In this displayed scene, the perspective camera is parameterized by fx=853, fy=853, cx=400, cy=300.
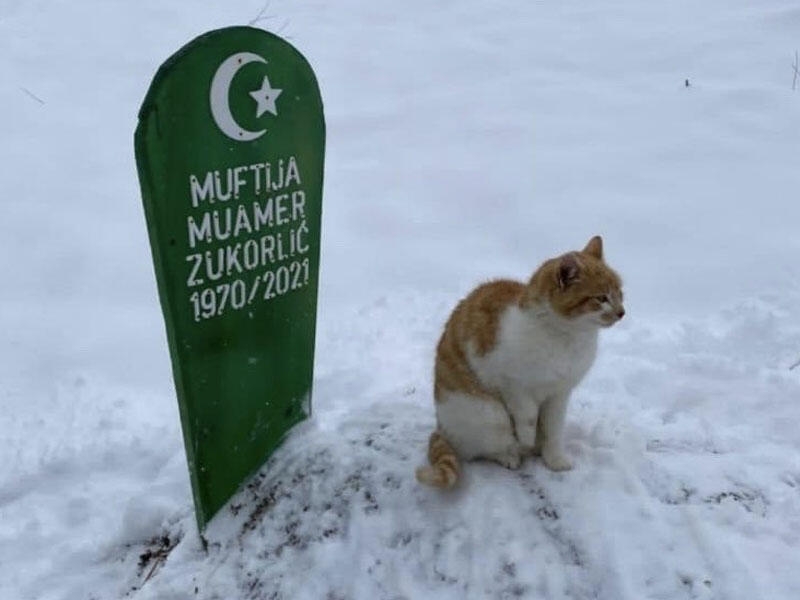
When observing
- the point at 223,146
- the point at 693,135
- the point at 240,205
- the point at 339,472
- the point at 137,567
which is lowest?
the point at 137,567

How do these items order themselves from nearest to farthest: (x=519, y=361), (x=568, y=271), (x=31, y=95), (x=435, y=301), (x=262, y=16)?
1. (x=568, y=271)
2. (x=519, y=361)
3. (x=435, y=301)
4. (x=31, y=95)
5. (x=262, y=16)

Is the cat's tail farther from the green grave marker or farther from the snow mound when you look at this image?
the green grave marker

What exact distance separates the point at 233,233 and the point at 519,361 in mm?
946

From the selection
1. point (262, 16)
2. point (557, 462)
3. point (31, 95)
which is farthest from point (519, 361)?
point (262, 16)

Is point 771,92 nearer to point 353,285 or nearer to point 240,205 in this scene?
point 353,285

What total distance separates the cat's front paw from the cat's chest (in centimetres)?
26

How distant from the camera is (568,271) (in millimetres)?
2420

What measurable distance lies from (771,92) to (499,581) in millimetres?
4684

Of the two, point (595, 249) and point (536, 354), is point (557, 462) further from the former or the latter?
point (595, 249)

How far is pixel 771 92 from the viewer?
5836mm

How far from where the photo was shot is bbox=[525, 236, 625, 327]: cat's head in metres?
2.43

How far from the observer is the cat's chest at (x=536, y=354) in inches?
98.8

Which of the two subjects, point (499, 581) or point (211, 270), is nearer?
point (499, 581)

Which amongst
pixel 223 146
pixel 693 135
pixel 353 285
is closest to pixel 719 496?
pixel 223 146
